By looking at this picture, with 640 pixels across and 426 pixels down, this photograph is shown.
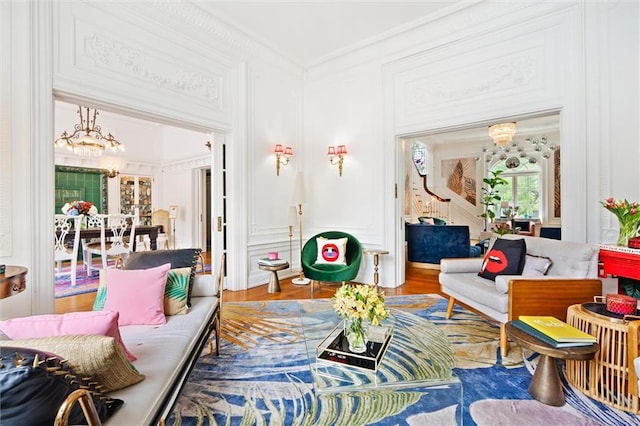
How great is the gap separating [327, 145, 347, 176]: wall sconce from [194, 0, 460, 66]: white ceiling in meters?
1.48

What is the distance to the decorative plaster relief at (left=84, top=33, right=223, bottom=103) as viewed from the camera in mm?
2916

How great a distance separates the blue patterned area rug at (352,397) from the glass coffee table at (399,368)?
0.04m

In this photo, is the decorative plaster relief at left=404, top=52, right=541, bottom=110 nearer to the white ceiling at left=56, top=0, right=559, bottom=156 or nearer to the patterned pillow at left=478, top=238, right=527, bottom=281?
the white ceiling at left=56, top=0, right=559, bottom=156

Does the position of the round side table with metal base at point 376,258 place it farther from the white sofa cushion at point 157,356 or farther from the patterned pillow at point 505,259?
the white sofa cushion at point 157,356

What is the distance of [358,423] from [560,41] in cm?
405

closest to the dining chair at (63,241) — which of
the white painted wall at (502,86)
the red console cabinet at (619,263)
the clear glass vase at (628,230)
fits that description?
the white painted wall at (502,86)

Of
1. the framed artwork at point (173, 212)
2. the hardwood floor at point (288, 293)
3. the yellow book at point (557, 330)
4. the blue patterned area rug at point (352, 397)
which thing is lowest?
the blue patterned area rug at point (352, 397)

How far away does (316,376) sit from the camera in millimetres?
1581

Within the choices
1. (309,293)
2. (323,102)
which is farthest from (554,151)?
(309,293)

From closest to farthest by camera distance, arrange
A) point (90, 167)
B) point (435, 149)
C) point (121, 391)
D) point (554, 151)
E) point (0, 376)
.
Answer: point (0, 376) < point (121, 391) < point (90, 167) < point (554, 151) < point (435, 149)

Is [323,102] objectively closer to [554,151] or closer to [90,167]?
[90,167]

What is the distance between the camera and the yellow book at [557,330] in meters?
1.74

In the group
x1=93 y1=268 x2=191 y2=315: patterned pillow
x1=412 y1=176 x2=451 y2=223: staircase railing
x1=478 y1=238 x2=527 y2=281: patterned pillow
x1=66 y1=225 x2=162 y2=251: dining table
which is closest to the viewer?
x1=93 y1=268 x2=191 y2=315: patterned pillow

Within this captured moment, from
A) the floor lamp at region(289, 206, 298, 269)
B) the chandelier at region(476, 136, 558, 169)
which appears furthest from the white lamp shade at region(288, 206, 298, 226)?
the chandelier at region(476, 136, 558, 169)
